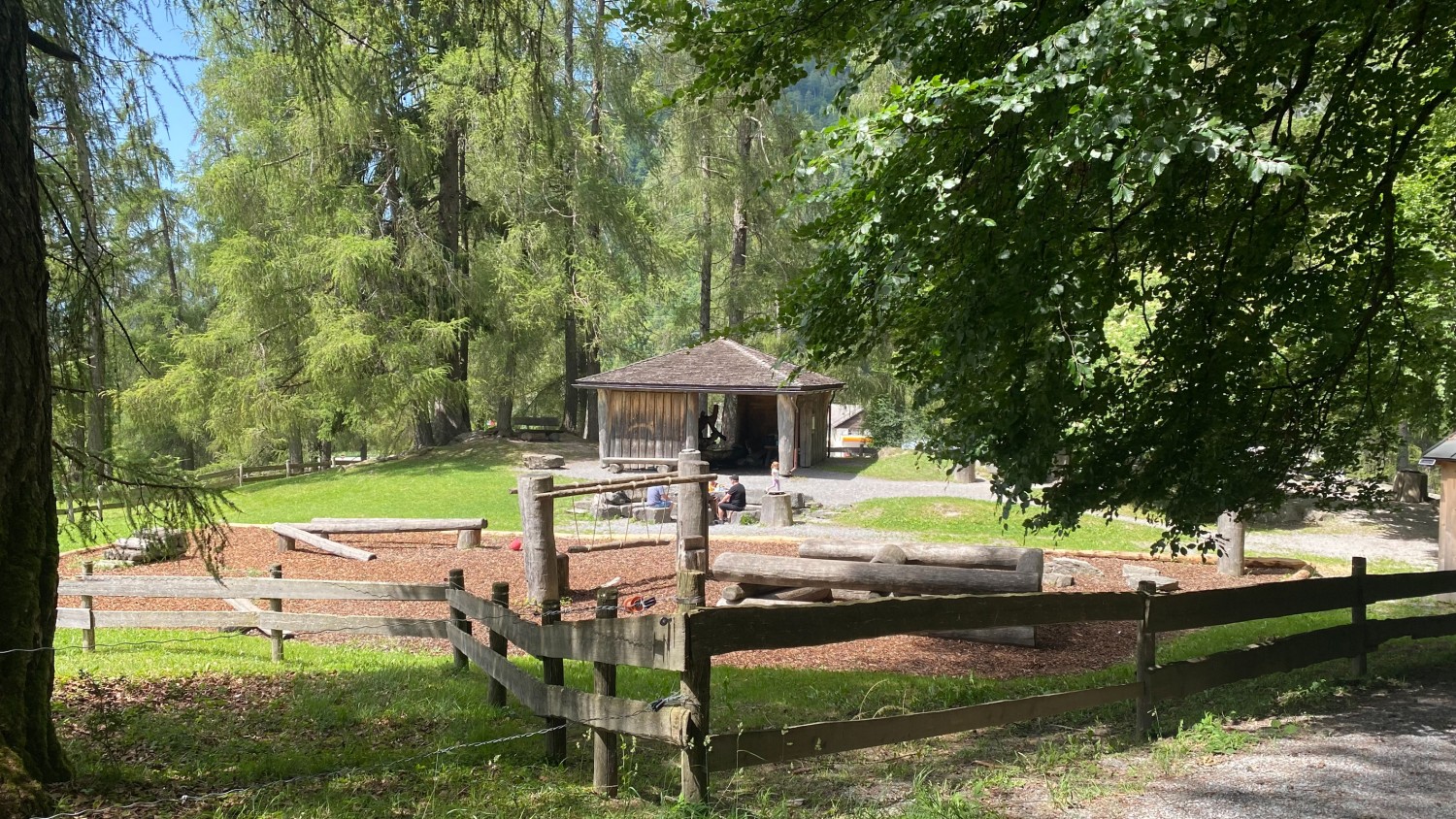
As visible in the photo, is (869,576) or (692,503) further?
(692,503)

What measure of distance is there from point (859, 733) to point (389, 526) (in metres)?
14.7

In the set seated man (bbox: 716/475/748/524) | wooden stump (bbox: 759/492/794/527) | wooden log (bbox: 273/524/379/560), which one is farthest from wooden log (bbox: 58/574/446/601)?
seated man (bbox: 716/475/748/524)

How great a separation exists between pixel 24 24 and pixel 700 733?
4.80 m

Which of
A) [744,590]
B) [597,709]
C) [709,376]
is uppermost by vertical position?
[709,376]

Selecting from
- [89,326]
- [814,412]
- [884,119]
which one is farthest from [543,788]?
[814,412]

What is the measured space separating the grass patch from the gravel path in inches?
906

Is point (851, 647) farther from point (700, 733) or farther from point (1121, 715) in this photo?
point (700, 733)

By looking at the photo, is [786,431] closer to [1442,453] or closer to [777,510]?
[777,510]

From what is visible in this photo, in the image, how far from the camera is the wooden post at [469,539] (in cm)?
1783

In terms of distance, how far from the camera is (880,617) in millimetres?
5223

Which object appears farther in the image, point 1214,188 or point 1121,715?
point 1214,188

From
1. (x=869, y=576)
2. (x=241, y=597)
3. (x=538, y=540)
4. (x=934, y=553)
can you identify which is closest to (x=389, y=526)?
(x=538, y=540)

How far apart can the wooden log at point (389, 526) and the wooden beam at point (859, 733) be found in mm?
13019

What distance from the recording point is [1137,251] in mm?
8273
